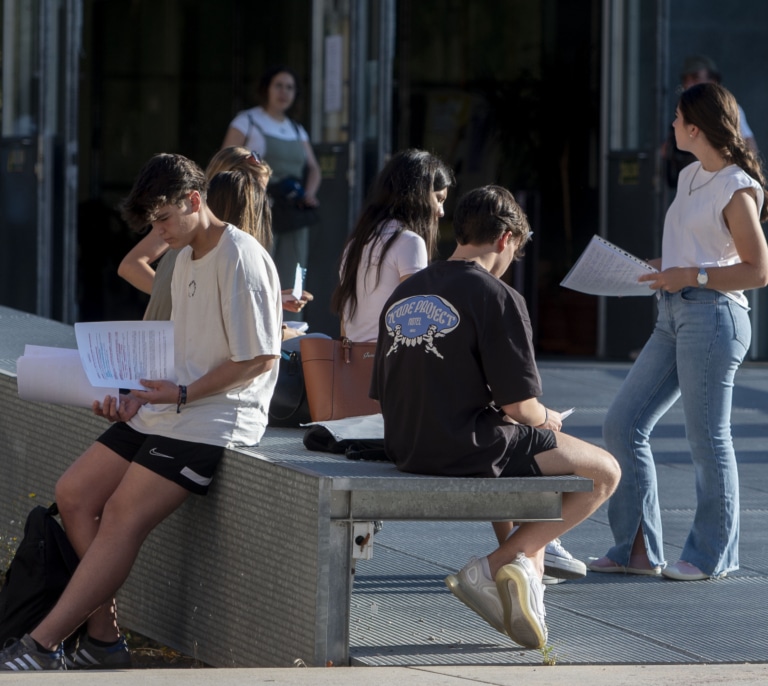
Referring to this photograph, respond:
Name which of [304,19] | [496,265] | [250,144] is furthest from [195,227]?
[304,19]

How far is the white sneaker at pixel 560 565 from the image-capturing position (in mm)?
5055

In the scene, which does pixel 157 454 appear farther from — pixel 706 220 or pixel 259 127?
pixel 259 127

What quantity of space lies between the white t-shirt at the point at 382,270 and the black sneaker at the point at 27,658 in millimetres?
1687

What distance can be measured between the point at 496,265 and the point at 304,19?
37.0ft

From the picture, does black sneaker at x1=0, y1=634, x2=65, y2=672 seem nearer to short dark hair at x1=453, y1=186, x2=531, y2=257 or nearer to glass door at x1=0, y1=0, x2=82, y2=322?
short dark hair at x1=453, y1=186, x2=531, y2=257

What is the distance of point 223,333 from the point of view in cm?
457

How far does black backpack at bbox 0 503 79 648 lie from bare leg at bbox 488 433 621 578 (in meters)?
1.40

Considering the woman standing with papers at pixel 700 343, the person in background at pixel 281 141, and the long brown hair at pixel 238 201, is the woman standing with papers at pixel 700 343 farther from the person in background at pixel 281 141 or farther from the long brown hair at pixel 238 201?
the person in background at pixel 281 141

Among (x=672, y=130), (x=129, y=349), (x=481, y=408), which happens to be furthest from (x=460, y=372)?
(x=672, y=130)

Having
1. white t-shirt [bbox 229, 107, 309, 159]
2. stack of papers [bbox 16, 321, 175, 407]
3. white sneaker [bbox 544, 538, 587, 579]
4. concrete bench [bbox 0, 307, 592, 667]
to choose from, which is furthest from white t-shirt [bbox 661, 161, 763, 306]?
white t-shirt [bbox 229, 107, 309, 159]

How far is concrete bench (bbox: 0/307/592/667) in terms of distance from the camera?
162 inches

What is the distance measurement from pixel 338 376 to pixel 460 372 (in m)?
A: 1.09

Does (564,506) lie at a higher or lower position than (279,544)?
higher

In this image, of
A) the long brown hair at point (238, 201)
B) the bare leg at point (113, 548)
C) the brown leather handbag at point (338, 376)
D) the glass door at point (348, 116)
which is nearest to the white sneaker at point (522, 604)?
the bare leg at point (113, 548)
